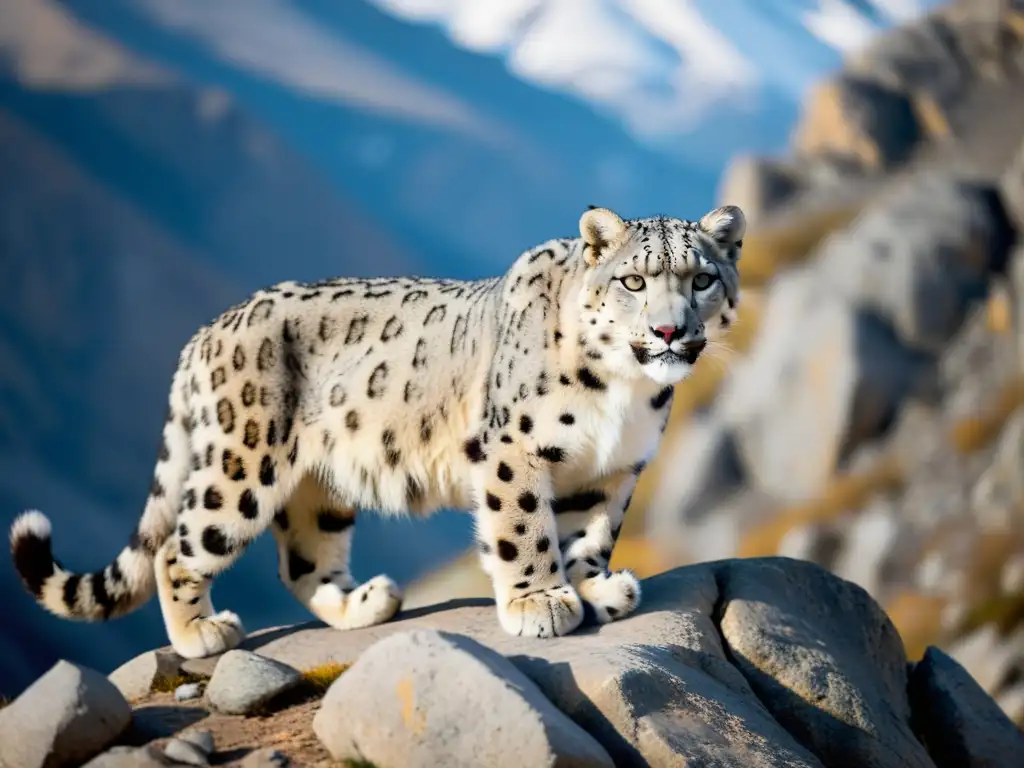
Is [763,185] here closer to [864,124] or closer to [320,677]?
[864,124]

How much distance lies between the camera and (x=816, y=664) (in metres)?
7.39

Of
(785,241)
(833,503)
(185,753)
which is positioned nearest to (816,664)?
(185,753)

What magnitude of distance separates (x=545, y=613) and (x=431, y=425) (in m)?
1.28

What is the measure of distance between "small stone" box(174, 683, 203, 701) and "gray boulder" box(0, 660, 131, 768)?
2.86 feet

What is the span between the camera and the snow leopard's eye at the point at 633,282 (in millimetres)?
6434

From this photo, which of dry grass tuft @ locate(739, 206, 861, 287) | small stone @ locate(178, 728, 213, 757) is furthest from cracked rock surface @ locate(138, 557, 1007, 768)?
dry grass tuft @ locate(739, 206, 861, 287)

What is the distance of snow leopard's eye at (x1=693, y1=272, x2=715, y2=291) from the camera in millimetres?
6477

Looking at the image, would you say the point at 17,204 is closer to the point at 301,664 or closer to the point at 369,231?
the point at 369,231

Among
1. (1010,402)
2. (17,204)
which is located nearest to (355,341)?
(1010,402)

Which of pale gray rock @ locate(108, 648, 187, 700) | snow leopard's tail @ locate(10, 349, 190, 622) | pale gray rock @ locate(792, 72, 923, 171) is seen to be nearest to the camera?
pale gray rock @ locate(108, 648, 187, 700)

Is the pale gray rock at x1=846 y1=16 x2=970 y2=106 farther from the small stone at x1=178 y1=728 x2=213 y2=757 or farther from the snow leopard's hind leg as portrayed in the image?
the small stone at x1=178 y1=728 x2=213 y2=757

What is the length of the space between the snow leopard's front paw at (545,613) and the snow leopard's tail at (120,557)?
2.21 metres

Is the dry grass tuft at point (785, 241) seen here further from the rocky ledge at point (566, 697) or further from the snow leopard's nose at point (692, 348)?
the snow leopard's nose at point (692, 348)

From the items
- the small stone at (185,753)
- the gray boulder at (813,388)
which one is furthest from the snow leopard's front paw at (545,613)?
the gray boulder at (813,388)
